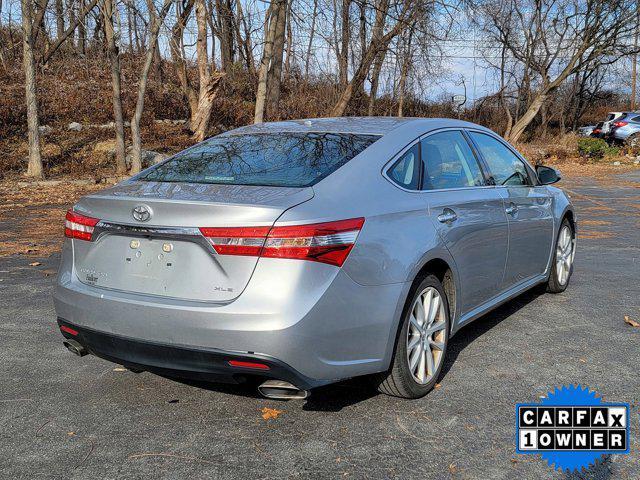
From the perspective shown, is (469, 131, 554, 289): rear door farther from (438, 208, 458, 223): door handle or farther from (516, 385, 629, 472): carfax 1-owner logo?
(516, 385, 629, 472): carfax 1-owner logo

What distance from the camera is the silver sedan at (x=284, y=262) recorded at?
300cm

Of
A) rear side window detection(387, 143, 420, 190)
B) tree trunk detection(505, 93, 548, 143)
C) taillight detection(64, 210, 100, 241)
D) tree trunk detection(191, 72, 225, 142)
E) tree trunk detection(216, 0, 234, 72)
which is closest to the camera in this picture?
taillight detection(64, 210, 100, 241)

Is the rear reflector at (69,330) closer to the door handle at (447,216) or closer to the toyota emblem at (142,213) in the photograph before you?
the toyota emblem at (142,213)

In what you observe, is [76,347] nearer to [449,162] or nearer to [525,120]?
[449,162]

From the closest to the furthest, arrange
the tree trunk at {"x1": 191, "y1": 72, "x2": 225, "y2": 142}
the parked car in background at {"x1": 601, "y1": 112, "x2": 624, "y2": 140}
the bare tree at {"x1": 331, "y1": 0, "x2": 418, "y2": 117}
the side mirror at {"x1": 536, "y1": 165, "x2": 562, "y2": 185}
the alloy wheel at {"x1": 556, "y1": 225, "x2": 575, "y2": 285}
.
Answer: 1. the side mirror at {"x1": 536, "y1": 165, "x2": 562, "y2": 185}
2. the alloy wheel at {"x1": 556, "y1": 225, "x2": 575, "y2": 285}
3. the tree trunk at {"x1": 191, "y1": 72, "x2": 225, "y2": 142}
4. the bare tree at {"x1": 331, "y1": 0, "x2": 418, "y2": 117}
5. the parked car in background at {"x1": 601, "y1": 112, "x2": 624, "y2": 140}

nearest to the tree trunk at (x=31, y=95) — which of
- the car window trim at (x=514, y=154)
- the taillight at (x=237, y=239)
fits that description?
the car window trim at (x=514, y=154)

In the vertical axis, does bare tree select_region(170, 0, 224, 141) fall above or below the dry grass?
above

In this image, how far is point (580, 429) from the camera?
3.13 m

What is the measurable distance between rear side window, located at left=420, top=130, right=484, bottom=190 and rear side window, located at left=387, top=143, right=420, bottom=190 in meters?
0.07

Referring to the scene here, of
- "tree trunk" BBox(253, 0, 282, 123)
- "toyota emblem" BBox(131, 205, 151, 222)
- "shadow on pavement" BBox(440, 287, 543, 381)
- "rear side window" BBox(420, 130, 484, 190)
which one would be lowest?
"shadow on pavement" BBox(440, 287, 543, 381)

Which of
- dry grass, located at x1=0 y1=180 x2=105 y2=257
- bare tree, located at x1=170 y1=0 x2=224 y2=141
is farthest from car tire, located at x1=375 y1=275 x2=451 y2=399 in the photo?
bare tree, located at x1=170 y1=0 x2=224 y2=141

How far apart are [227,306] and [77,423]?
3.70 feet

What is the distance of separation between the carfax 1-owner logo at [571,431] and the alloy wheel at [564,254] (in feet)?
8.94

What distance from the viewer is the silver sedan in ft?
9.86
